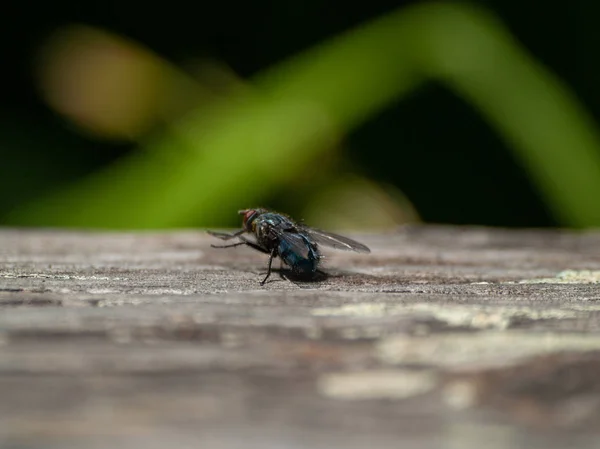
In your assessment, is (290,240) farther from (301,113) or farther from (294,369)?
(301,113)

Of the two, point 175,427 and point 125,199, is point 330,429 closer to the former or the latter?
point 175,427

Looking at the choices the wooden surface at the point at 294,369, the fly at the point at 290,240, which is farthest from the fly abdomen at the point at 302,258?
the wooden surface at the point at 294,369

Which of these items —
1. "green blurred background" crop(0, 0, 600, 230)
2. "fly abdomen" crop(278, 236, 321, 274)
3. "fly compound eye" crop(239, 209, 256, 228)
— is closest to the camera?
"fly abdomen" crop(278, 236, 321, 274)

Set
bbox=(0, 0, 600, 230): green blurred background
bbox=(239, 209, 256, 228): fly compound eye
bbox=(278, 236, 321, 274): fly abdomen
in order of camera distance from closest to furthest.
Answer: bbox=(278, 236, 321, 274): fly abdomen, bbox=(239, 209, 256, 228): fly compound eye, bbox=(0, 0, 600, 230): green blurred background

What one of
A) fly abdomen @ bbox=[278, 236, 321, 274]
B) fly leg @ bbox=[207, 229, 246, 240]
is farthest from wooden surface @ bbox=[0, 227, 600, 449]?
fly leg @ bbox=[207, 229, 246, 240]

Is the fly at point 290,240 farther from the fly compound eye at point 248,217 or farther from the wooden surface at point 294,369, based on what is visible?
the wooden surface at point 294,369

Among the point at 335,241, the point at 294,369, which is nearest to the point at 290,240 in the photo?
the point at 335,241

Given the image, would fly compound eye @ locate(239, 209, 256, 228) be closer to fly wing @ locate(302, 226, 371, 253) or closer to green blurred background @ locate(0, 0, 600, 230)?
fly wing @ locate(302, 226, 371, 253)

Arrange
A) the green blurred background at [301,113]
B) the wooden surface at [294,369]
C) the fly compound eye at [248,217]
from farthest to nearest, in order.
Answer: the green blurred background at [301,113]
the fly compound eye at [248,217]
the wooden surface at [294,369]
